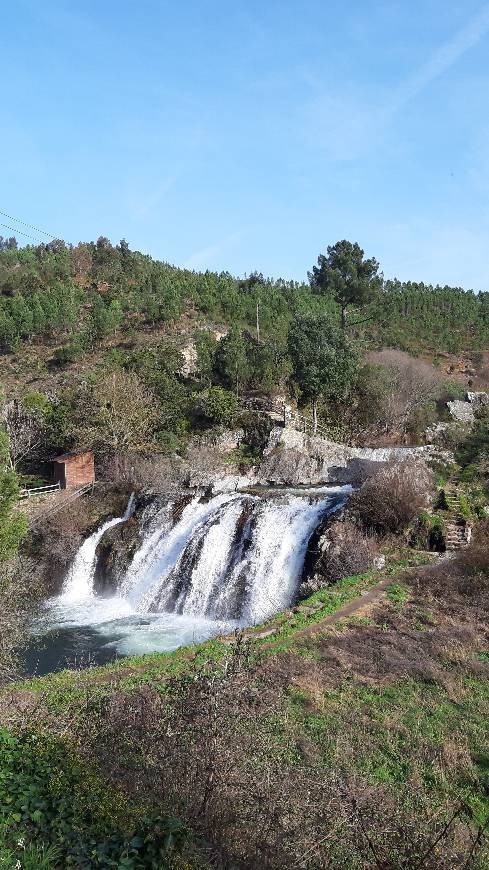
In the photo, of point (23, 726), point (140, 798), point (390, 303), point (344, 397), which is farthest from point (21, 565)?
point (390, 303)

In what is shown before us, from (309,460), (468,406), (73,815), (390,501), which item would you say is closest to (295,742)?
(73,815)

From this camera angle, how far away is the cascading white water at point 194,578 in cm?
1870

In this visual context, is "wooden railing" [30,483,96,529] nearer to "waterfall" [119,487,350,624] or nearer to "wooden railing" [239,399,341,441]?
"waterfall" [119,487,350,624]

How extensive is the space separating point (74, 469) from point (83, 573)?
7601 millimetres

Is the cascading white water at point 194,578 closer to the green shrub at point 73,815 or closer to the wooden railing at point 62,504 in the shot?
the wooden railing at point 62,504

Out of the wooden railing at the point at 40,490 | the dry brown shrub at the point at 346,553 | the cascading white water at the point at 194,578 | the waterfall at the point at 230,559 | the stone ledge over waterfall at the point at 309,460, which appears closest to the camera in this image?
the cascading white water at the point at 194,578

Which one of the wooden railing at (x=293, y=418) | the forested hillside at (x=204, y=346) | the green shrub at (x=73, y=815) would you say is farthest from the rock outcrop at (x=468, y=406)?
the green shrub at (x=73, y=815)

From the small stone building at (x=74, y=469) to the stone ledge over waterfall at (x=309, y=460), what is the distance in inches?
366

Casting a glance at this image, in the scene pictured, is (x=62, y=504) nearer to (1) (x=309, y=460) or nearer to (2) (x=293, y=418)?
(1) (x=309, y=460)

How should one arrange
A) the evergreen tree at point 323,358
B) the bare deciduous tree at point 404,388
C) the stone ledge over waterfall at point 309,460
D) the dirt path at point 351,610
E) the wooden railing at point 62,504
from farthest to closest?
the bare deciduous tree at point 404,388 < the evergreen tree at point 323,358 < the stone ledge over waterfall at point 309,460 < the wooden railing at point 62,504 < the dirt path at point 351,610

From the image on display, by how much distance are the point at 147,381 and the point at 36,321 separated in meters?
17.3

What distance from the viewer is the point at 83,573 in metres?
24.3

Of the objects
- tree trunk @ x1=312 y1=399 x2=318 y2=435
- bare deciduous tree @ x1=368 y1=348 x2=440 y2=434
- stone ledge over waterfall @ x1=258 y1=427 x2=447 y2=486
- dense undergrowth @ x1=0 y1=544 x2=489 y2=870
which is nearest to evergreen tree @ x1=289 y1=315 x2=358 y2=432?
tree trunk @ x1=312 y1=399 x2=318 y2=435

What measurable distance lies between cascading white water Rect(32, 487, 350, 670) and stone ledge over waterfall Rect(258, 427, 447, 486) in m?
5.06
